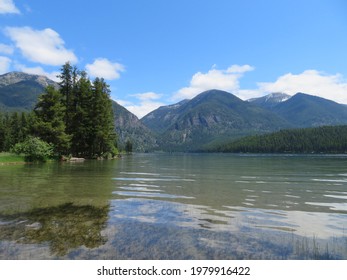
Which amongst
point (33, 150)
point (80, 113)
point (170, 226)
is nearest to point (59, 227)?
point (170, 226)

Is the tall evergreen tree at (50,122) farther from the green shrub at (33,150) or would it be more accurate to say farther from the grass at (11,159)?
the grass at (11,159)

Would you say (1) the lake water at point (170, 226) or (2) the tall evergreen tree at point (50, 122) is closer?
(1) the lake water at point (170, 226)

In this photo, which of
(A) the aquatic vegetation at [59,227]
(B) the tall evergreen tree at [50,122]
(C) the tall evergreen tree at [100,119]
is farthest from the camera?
(C) the tall evergreen tree at [100,119]

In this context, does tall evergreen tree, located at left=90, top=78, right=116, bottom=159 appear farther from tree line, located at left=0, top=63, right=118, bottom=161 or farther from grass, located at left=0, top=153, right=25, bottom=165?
grass, located at left=0, top=153, right=25, bottom=165

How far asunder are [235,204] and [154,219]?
16.0 feet

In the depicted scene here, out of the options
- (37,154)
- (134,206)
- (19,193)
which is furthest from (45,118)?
(134,206)

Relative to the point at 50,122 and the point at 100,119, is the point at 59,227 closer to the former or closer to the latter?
the point at 50,122

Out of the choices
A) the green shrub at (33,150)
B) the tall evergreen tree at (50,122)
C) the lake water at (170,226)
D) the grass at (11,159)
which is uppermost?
the tall evergreen tree at (50,122)

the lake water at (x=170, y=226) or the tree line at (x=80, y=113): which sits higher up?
the tree line at (x=80, y=113)

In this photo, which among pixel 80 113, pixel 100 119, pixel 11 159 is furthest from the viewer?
pixel 100 119

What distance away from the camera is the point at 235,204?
537 inches

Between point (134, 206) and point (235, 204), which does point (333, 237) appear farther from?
point (134, 206)

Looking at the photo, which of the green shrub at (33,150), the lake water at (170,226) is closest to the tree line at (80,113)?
the green shrub at (33,150)
